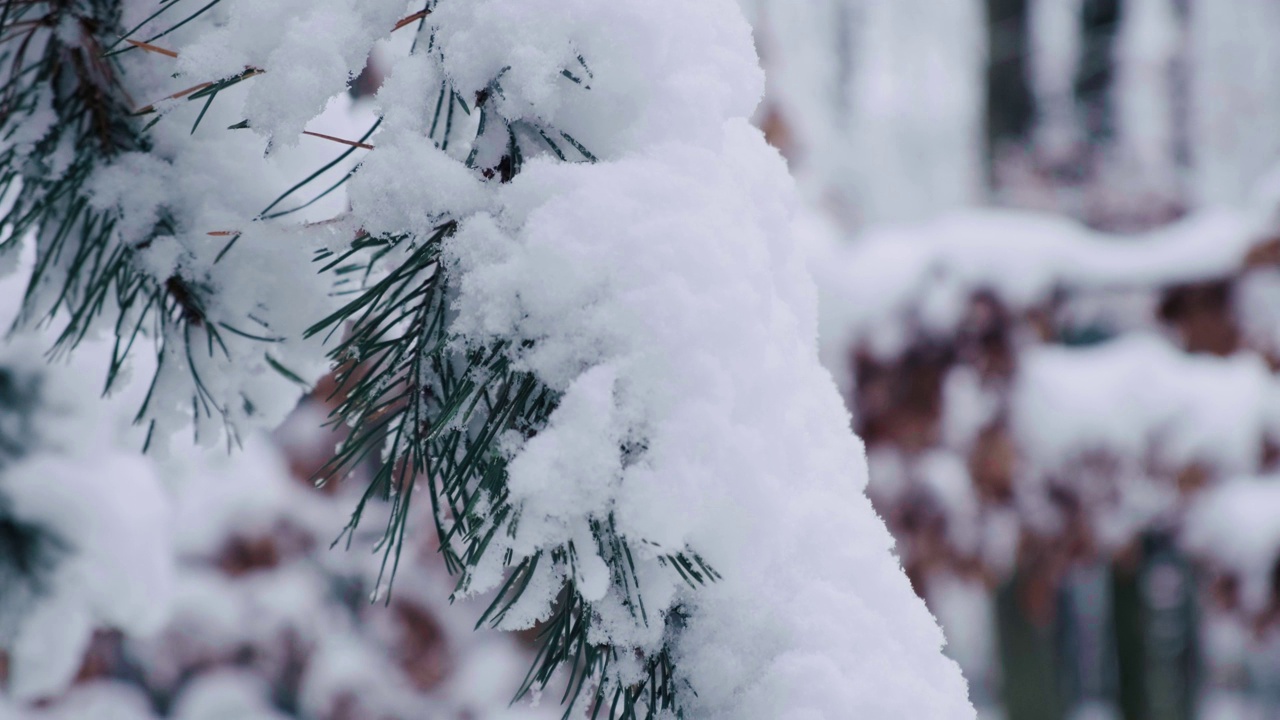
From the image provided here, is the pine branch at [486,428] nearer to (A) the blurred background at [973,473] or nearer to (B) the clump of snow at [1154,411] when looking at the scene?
(A) the blurred background at [973,473]

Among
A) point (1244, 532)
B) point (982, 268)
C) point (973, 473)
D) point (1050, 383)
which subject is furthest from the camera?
point (1244, 532)

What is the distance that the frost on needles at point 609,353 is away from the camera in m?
0.46

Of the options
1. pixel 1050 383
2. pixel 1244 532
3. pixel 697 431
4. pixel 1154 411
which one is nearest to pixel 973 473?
pixel 1050 383

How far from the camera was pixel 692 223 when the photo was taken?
49cm

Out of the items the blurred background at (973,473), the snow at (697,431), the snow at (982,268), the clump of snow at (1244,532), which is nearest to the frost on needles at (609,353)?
the snow at (697,431)

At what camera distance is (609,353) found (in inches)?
18.5

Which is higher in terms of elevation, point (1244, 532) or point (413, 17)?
point (1244, 532)

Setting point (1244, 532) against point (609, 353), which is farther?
point (1244, 532)

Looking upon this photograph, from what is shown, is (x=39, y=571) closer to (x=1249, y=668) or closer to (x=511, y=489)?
(x=511, y=489)

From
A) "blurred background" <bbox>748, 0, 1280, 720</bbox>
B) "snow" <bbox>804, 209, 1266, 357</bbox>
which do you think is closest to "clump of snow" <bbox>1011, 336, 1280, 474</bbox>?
"blurred background" <bbox>748, 0, 1280, 720</bbox>

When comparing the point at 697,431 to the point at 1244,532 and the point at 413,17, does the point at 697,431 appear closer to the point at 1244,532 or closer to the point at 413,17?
the point at 413,17

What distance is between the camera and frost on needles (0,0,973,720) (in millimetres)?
461

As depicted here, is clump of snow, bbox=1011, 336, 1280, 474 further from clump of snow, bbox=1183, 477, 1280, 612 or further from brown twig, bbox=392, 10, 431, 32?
brown twig, bbox=392, 10, 431, 32

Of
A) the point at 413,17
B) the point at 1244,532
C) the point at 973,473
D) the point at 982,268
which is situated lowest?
the point at 413,17
